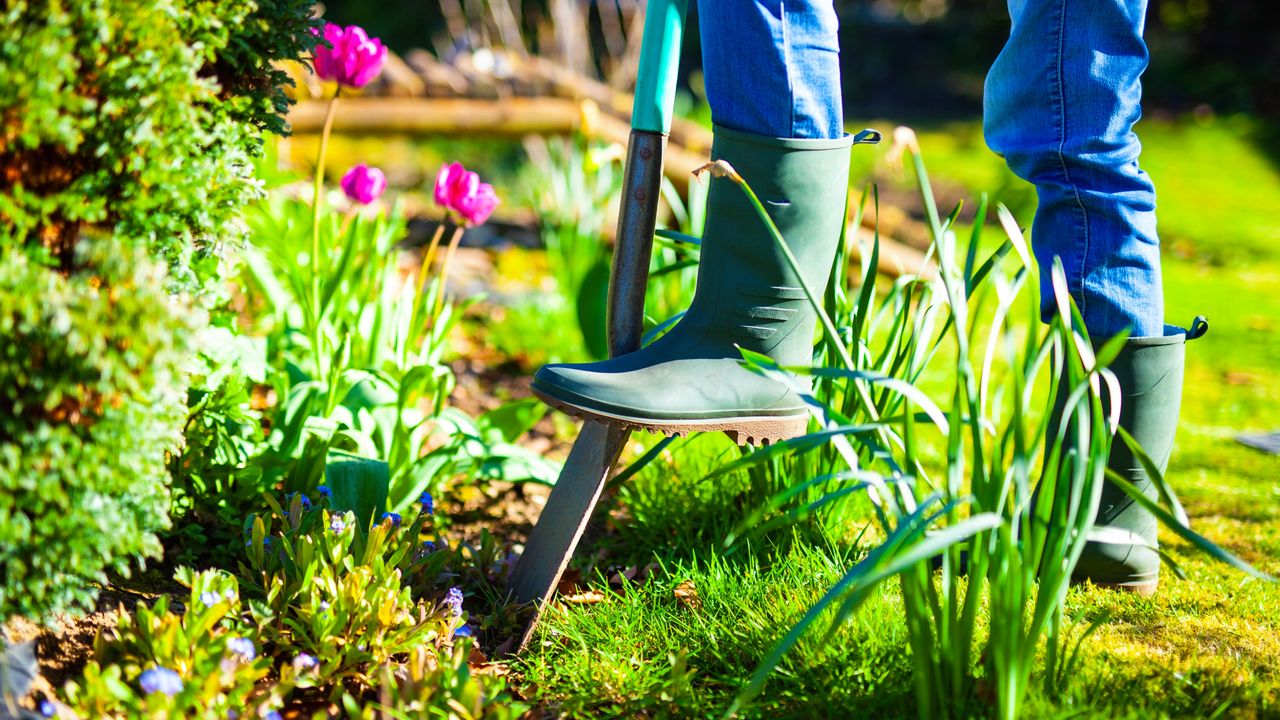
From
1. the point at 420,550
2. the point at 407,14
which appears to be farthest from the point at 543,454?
the point at 407,14

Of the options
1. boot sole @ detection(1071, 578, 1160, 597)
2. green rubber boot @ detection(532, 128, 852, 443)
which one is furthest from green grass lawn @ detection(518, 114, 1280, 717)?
green rubber boot @ detection(532, 128, 852, 443)

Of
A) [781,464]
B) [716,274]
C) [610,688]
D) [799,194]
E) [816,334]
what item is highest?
[799,194]

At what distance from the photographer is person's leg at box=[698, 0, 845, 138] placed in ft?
4.58

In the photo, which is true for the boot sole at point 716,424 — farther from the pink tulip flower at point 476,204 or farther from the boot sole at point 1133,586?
the pink tulip flower at point 476,204

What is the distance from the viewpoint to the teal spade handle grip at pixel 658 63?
1.50 metres

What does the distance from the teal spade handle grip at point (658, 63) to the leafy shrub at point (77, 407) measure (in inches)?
28.5

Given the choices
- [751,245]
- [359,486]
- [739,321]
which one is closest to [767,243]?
[751,245]

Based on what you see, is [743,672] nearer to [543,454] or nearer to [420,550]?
[420,550]

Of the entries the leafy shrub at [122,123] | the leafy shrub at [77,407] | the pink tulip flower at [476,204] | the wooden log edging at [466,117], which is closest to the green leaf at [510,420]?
the pink tulip flower at [476,204]

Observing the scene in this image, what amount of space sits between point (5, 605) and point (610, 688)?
71 cm

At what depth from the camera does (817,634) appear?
1.33m

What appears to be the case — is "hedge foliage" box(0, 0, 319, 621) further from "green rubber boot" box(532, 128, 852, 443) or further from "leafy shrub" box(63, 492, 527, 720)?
"green rubber boot" box(532, 128, 852, 443)

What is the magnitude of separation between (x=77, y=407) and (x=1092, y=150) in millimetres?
1363

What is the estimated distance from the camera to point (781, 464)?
1.71 metres
